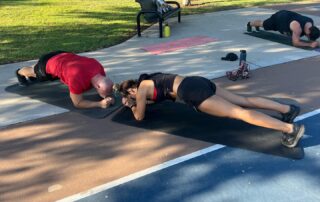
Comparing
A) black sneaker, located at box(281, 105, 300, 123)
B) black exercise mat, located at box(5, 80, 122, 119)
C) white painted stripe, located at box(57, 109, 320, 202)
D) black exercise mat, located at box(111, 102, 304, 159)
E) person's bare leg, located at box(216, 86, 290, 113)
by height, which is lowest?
white painted stripe, located at box(57, 109, 320, 202)

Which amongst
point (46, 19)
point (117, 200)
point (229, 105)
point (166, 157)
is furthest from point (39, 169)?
point (46, 19)

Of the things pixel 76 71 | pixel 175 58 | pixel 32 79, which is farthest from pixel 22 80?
pixel 175 58

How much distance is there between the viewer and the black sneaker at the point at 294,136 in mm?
4312

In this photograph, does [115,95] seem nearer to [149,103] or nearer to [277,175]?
[149,103]

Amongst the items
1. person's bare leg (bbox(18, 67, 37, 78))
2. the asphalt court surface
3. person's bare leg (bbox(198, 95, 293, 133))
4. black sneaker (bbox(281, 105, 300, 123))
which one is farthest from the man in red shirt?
black sneaker (bbox(281, 105, 300, 123))

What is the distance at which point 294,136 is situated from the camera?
4328 millimetres

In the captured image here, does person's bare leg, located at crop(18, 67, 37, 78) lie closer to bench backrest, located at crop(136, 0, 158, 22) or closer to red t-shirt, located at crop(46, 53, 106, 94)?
red t-shirt, located at crop(46, 53, 106, 94)

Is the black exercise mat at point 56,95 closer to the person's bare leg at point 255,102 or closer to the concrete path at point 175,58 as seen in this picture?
the concrete path at point 175,58

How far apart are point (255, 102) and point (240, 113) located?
0.46 metres

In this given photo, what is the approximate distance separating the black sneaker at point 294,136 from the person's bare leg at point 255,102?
0.39 meters

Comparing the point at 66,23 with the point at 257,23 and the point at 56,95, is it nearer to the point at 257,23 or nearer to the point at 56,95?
the point at 257,23

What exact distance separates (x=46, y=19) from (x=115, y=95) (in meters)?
6.32

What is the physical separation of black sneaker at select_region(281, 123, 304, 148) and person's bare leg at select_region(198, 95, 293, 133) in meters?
0.05

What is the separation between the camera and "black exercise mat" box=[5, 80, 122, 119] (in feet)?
17.8
